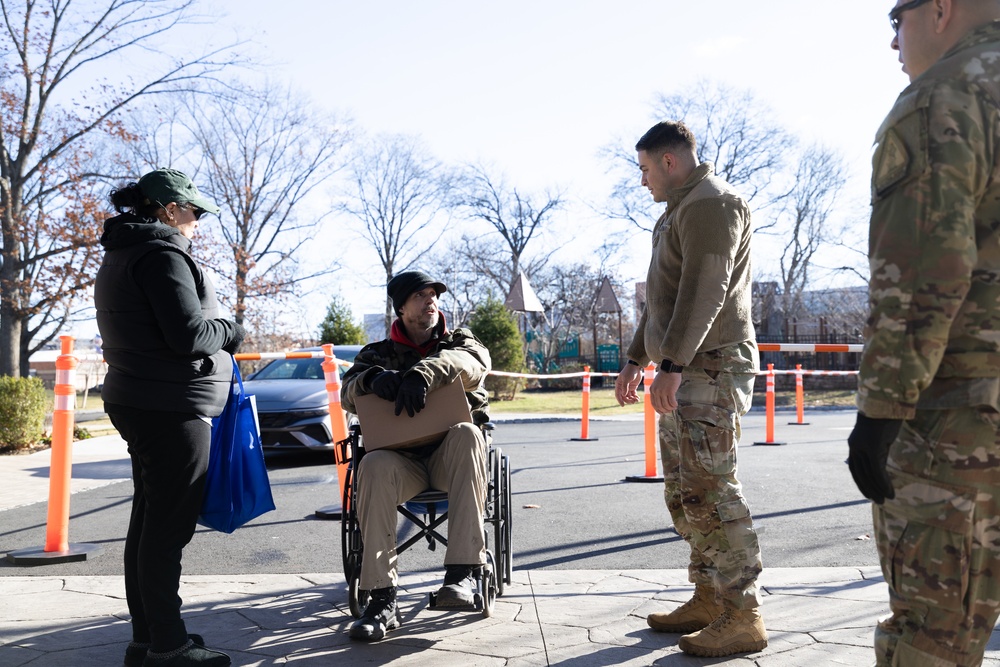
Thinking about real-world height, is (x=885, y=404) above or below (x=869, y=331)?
below

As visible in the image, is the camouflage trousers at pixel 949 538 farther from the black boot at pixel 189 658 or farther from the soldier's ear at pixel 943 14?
the black boot at pixel 189 658

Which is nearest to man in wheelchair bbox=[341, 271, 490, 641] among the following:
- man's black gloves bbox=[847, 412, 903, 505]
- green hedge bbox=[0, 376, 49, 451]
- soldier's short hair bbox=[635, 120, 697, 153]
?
soldier's short hair bbox=[635, 120, 697, 153]

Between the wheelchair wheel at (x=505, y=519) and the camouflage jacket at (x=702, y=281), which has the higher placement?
the camouflage jacket at (x=702, y=281)

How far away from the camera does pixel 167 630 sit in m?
3.32

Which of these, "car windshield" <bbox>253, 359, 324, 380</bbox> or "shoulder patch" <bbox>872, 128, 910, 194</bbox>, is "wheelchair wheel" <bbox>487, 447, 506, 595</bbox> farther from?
"car windshield" <bbox>253, 359, 324, 380</bbox>

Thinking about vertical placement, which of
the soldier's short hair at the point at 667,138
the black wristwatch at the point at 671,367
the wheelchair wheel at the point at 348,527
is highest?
the soldier's short hair at the point at 667,138

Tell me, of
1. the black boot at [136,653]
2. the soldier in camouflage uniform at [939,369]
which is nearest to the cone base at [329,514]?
the black boot at [136,653]

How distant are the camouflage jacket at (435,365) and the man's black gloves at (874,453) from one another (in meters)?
2.40

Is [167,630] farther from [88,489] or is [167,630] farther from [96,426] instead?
[96,426]

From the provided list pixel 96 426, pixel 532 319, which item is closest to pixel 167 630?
pixel 96 426

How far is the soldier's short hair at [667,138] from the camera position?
3832mm

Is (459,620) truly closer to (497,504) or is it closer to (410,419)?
(497,504)

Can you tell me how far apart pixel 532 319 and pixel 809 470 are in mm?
36325

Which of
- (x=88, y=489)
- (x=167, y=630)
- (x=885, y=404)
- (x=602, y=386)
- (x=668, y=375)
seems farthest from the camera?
(x=602, y=386)
